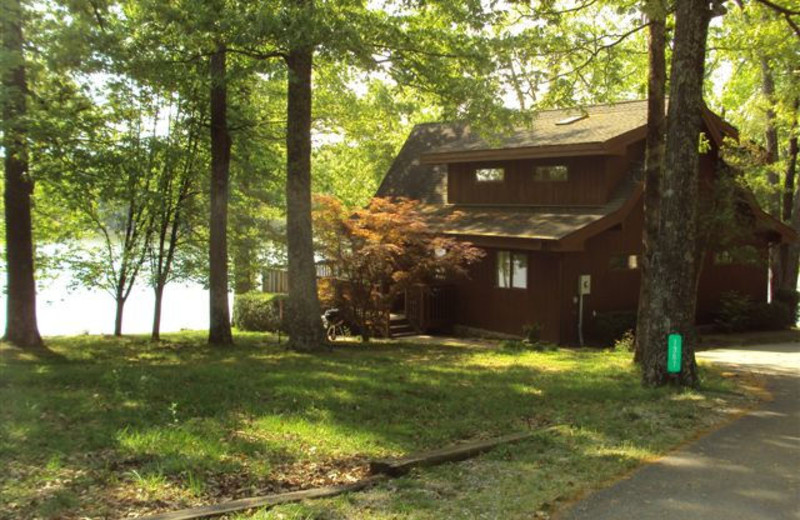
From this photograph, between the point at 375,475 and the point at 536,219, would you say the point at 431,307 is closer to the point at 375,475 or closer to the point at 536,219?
the point at 536,219

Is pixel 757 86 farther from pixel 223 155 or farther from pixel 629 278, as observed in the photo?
pixel 223 155

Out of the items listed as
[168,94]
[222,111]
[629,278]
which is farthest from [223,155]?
[629,278]

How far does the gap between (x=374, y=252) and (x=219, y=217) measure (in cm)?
364

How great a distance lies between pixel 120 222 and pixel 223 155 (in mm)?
4351

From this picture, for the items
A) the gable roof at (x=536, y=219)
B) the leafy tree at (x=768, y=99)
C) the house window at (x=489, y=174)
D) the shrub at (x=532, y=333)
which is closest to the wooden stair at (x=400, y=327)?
the gable roof at (x=536, y=219)

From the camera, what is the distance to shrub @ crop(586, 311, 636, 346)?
1881 cm

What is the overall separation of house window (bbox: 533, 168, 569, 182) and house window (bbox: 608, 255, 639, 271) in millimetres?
2686

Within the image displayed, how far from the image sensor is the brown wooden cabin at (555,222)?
1870cm

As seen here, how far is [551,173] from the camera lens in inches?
806

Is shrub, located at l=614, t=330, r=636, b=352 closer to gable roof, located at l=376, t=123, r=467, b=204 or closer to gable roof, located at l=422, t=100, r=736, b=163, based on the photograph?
gable roof, located at l=422, t=100, r=736, b=163

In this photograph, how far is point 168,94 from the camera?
17.0 metres

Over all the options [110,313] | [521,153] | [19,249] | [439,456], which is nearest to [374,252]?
[521,153]

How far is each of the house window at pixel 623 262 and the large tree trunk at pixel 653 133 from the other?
6.27 metres

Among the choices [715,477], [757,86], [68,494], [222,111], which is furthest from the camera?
[757,86]
